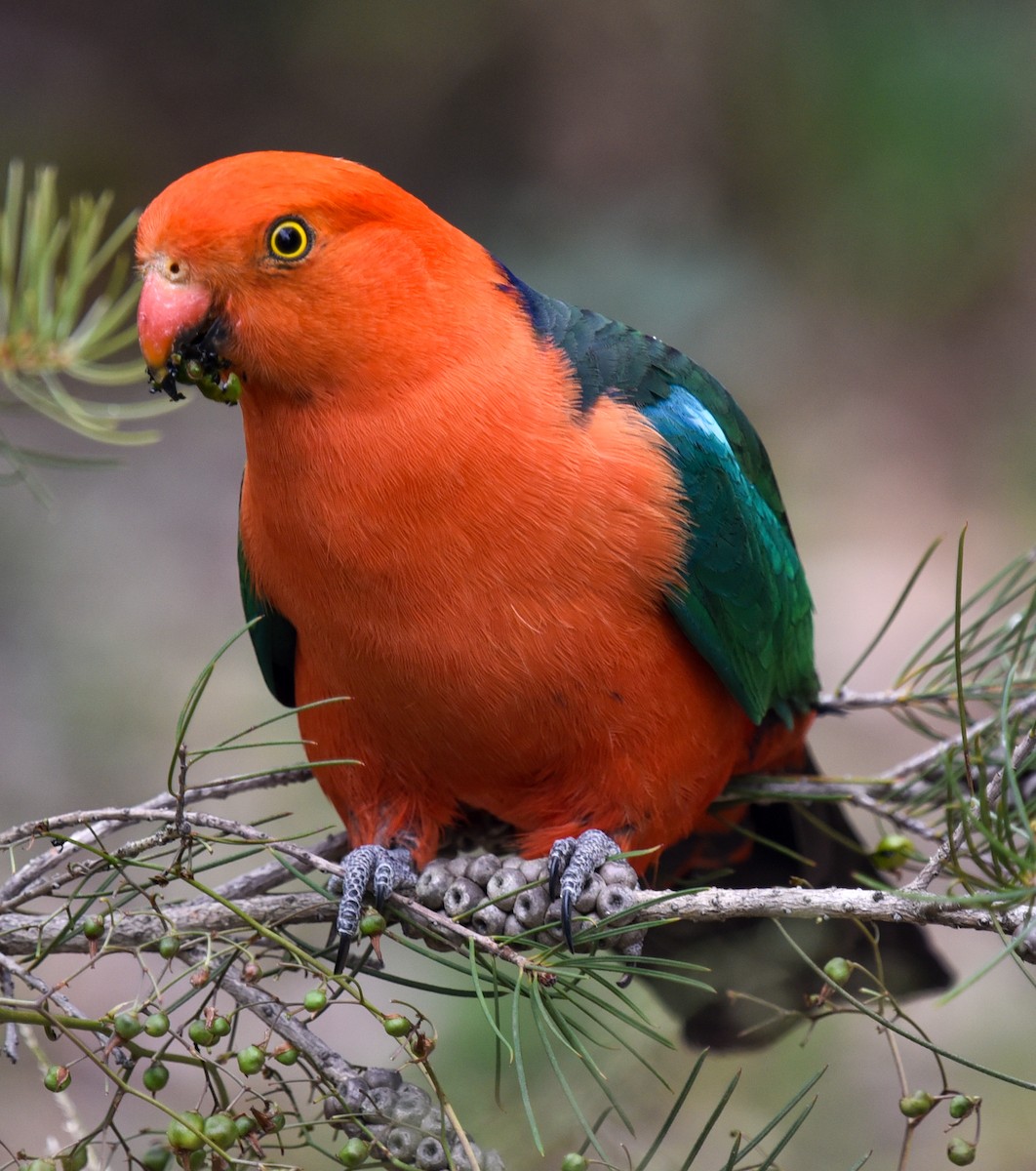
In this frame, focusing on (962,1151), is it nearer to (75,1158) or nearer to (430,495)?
(75,1158)

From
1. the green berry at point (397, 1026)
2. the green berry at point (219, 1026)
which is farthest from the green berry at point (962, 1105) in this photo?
the green berry at point (219, 1026)

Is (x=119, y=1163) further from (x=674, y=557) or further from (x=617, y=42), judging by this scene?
(x=617, y=42)

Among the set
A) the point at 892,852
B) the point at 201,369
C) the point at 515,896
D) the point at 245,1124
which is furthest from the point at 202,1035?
the point at 892,852

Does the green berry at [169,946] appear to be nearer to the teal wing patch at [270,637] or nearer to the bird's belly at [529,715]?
the bird's belly at [529,715]

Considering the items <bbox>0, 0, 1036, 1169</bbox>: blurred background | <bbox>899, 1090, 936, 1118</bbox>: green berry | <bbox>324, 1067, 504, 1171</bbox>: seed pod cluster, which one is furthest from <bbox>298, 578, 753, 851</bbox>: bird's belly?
<bbox>0, 0, 1036, 1169</bbox>: blurred background

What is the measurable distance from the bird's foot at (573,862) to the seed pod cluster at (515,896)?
18 mm

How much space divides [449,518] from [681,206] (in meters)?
5.27

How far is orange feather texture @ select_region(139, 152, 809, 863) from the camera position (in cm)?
226

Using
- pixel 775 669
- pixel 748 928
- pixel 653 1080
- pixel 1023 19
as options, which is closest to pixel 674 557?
pixel 775 669

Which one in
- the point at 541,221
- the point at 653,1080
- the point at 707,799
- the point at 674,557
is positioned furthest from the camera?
the point at 541,221

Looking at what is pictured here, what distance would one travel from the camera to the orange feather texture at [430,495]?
226 centimetres

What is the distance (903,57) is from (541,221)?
6.42 ft

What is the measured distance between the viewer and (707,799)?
113 inches

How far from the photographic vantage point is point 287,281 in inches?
89.6
